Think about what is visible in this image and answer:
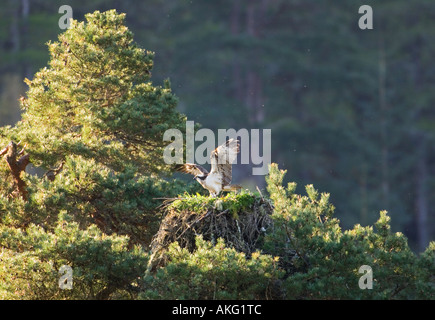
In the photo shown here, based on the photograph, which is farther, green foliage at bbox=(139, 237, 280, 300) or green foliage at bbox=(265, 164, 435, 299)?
green foliage at bbox=(265, 164, 435, 299)

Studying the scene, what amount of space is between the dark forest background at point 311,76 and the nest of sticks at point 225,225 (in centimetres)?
2383

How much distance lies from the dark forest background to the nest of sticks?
23.8 m

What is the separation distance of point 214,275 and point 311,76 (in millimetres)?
30259

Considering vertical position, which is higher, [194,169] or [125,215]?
[194,169]

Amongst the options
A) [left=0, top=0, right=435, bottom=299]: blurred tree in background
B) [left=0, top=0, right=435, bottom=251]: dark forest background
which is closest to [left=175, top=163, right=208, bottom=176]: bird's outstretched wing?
[left=0, top=0, right=435, bottom=299]: blurred tree in background

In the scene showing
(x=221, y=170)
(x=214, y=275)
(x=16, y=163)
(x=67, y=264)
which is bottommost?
(x=214, y=275)

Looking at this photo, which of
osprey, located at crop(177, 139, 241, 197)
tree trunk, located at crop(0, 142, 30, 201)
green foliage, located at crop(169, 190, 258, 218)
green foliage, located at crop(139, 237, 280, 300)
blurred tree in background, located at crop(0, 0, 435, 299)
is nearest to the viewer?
green foliage, located at crop(139, 237, 280, 300)

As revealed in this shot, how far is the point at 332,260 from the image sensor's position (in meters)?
11.1

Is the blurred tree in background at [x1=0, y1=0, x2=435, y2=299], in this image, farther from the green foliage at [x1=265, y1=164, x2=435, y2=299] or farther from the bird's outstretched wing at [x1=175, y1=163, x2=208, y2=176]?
the bird's outstretched wing at [x1=175, y1=163, x2=208, y2=176]

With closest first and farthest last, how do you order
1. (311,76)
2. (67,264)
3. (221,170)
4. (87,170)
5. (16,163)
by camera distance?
(67,264) < (221,170) < (87,170) < (16,163) < (311,76)

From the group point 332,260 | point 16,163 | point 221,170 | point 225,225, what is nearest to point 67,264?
point 225,225

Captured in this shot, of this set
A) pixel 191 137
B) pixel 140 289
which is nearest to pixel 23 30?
pixel 191 137

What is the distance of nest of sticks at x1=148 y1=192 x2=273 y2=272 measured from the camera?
11508 millimetres

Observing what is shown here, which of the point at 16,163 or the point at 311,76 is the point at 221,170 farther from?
the point at 311,76
